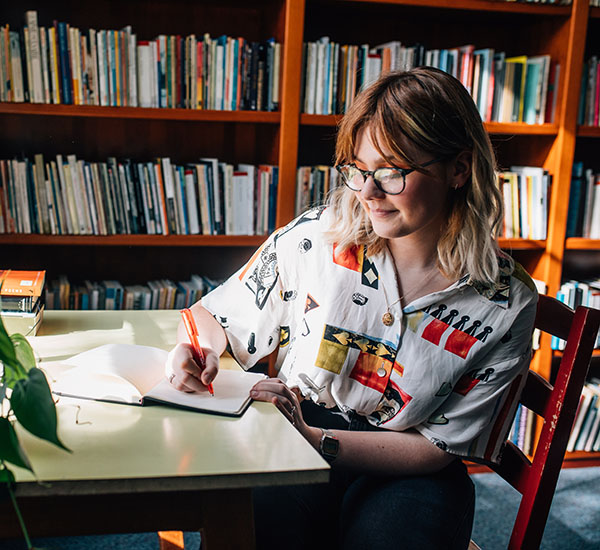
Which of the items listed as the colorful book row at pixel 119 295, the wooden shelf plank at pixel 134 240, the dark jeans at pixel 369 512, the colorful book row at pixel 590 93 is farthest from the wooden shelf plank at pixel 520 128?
the dark jeans at pixel 369 512

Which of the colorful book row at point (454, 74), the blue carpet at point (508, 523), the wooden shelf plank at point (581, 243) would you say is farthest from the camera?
the wooden shelf plank at point (581, 243)

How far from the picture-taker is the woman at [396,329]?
46.3 inches

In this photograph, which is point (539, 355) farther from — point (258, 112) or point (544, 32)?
point (258, 112)

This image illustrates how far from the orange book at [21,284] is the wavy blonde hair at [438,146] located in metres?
0.59

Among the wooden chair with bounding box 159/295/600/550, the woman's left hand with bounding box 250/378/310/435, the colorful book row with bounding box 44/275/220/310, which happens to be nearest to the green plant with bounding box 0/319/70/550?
the woman's left hand with bounding box 250/378/310/435

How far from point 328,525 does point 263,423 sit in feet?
1.09

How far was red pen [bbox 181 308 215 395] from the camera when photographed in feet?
3.76

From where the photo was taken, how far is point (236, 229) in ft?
7.53

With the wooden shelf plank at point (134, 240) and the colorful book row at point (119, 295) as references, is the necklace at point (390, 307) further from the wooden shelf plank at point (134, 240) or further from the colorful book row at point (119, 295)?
the colorful book row at point (119, 295)

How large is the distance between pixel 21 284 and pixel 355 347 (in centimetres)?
67

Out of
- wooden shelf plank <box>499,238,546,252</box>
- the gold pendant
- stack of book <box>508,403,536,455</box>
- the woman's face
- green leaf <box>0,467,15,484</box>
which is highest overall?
the woman's face

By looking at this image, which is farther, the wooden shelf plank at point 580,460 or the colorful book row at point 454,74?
the wooden shelf plank at point 580,460

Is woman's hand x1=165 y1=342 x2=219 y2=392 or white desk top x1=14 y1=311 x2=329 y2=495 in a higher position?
woman's hand x1=165 y1=342 x2=219 y2=392

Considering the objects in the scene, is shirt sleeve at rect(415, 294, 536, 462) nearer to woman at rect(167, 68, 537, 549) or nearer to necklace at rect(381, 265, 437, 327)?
woman at rect(167, 68, 537, 549)
